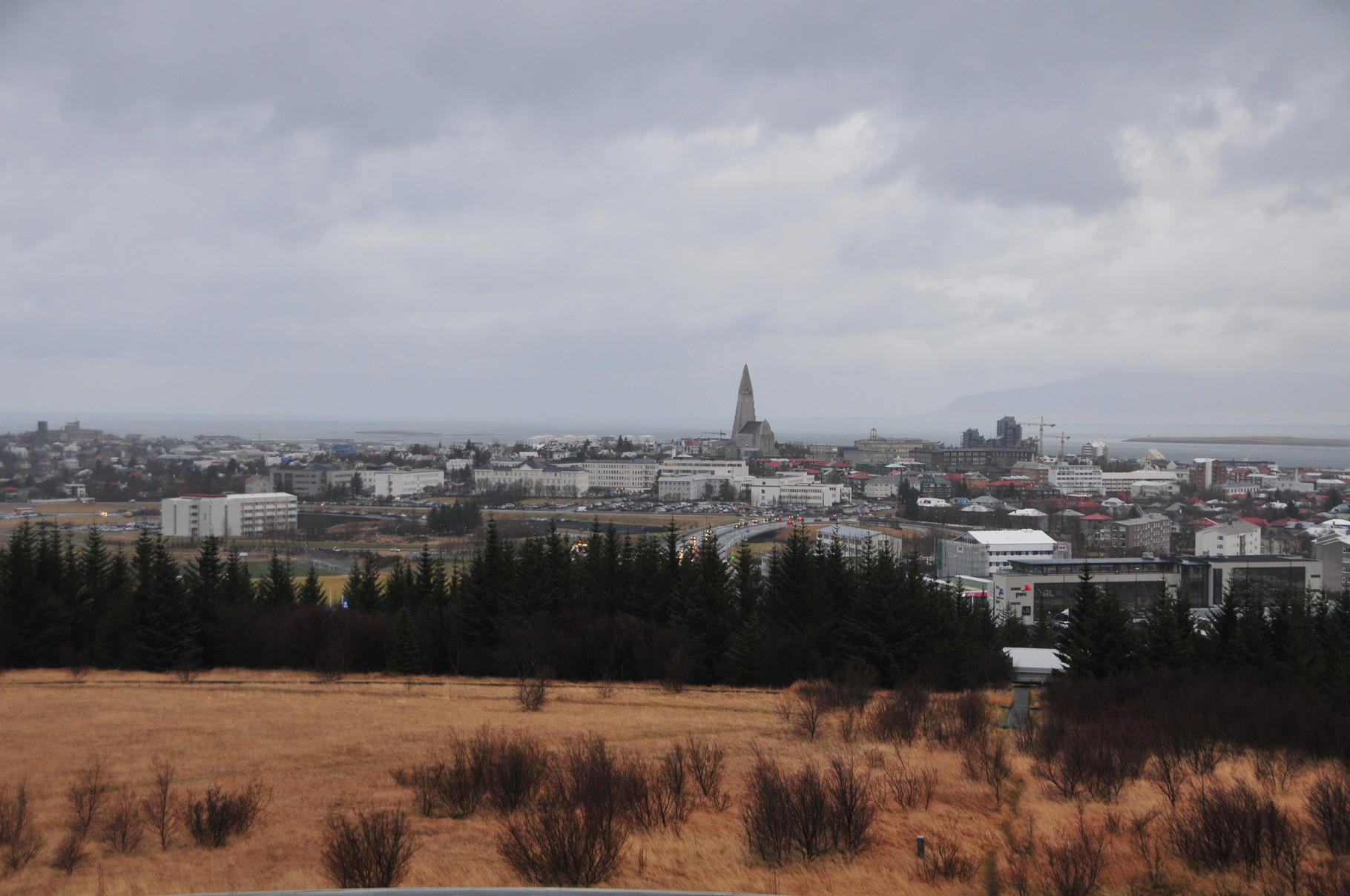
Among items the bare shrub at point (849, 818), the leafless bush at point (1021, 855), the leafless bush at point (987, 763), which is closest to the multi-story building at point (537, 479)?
the leafless bush at point (987, 763)

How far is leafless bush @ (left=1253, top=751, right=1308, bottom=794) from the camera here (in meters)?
8.66

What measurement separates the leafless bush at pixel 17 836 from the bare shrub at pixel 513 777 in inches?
135

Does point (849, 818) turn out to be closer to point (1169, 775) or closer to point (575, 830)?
point (575, 830)

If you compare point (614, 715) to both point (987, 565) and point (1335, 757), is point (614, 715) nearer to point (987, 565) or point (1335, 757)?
point (1335, 757)

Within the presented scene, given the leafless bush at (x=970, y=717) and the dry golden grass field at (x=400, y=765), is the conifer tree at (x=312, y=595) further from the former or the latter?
the leafless bush at (x=970, y=717)

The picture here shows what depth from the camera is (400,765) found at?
948 cm

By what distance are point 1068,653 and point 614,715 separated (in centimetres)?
961

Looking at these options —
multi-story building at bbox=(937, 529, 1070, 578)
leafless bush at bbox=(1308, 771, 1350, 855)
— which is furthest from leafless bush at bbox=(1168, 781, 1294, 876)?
multi-story building at bbox=(937, 529, 1070, 578)

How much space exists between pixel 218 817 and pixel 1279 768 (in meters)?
10.2

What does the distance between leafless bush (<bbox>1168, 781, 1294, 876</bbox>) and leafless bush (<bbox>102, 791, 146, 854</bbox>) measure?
26.4 feet

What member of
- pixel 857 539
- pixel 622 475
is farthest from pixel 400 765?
pixel 622 475

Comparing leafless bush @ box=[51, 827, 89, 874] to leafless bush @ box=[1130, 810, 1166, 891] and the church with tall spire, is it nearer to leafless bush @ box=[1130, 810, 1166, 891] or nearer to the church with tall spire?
leafless bush @ box=[1130, 810, 1166, 891]

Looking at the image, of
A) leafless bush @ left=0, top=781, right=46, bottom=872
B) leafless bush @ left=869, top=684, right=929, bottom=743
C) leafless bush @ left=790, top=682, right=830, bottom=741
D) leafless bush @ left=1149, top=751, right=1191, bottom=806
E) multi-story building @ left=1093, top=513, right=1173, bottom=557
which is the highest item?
leafless bush @ left=0, top=781, right=46, bottom=872

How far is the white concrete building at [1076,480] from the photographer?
87.4 m
